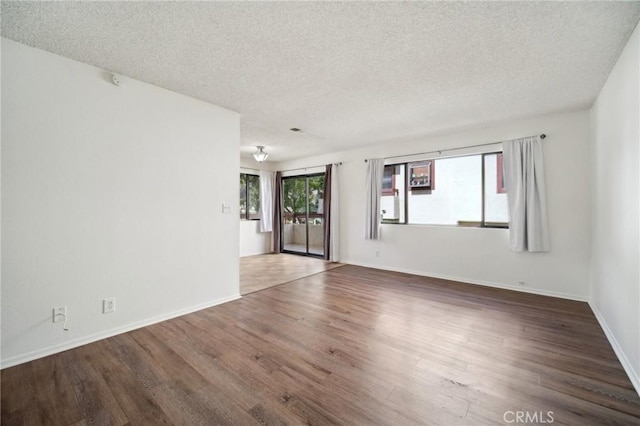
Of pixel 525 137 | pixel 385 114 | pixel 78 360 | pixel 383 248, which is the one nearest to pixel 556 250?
pixel 525 137

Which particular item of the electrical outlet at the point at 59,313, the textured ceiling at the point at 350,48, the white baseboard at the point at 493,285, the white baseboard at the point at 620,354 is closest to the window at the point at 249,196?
the white baseboard at the point at 493,285

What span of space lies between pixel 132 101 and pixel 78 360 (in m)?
2.36

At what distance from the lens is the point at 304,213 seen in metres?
7.25

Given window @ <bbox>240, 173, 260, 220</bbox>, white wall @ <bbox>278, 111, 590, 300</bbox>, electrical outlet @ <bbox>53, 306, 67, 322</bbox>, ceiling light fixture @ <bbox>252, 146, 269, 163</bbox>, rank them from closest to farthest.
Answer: electrical outlet @ <bbox>53, 306, 67, 322</bbox>
white wall @ <bbox>278, 111, 590, 300</bbox>
ceiling light fixture @ <bbox>252, 146, 269, 163</bbox>
window @ <bbox>240, 173, 260, 220</bbox>

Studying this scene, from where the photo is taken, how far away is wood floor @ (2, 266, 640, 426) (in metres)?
1.59

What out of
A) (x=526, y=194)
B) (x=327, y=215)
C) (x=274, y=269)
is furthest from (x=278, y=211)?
(x=526, y=194)

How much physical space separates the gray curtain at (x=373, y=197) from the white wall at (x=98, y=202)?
9.77ft

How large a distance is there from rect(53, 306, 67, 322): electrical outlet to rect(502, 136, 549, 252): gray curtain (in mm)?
5263

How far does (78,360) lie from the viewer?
7.02 ft

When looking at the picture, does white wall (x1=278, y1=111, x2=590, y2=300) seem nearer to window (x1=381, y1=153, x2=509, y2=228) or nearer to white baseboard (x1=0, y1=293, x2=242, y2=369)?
window (x1=381, y1=153, x2=509, y2=228)

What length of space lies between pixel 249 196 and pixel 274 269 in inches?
101

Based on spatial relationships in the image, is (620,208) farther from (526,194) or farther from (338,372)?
(338,372)

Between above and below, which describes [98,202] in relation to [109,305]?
above

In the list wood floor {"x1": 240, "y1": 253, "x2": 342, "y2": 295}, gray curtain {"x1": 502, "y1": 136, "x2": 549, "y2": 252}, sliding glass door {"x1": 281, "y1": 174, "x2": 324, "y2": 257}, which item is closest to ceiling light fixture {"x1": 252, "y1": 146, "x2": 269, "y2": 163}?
sliding glass door {"x1": 281, "y1": 174, "x2": 324, "y2": 257}
